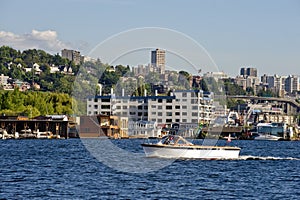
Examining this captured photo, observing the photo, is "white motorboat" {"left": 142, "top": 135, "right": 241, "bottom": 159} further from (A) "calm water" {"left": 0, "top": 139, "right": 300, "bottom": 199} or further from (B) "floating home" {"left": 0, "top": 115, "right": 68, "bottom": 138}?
(B) "floating home" {"left": 0, "top": 115, "right": 68, "bottom": 138}

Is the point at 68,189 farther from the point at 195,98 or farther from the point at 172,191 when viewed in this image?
the point at 195,98

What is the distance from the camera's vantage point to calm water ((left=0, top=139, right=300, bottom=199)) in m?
45.5

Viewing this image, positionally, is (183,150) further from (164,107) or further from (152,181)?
(164,107)

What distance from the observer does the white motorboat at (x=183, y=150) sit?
228 ft

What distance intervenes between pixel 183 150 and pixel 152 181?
1825 cm

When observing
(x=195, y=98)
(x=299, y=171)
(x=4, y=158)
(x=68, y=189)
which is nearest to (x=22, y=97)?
(x=195, y=98)

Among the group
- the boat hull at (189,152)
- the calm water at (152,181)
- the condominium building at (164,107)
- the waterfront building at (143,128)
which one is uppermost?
the condominium building at (164,107)

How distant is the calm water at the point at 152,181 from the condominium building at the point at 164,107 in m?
118

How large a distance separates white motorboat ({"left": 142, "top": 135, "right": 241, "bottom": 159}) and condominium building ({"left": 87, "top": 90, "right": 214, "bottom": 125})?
367 feet

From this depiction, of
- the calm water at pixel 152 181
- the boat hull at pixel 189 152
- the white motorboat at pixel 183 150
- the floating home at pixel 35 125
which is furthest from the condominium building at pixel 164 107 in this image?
the calm water at pixel 152 181

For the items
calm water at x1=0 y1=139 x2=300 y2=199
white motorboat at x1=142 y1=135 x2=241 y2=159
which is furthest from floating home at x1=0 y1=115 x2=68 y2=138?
white motorboat at x1=142 y1=135 x2=241 y2=159

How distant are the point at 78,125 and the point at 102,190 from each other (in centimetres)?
12057

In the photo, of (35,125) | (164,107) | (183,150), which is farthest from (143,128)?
(183,150)

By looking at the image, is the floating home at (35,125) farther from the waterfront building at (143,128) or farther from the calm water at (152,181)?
the calm water at (152,181)
